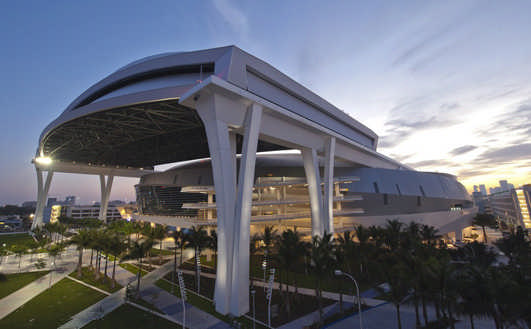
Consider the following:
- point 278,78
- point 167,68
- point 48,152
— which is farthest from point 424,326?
point 48,152

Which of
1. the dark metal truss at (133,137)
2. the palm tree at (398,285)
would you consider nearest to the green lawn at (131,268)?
the dark metal truss at (133,137)

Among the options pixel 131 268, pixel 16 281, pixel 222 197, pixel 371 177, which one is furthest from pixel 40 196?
pixel 371 177

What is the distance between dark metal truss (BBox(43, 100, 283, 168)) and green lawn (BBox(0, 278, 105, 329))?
21.3 metres

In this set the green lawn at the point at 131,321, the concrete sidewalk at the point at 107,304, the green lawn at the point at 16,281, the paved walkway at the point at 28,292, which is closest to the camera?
the green lawn at the point at 131,321

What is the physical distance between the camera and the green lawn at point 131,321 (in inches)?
749

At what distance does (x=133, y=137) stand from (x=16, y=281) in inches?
1017

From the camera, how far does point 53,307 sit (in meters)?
23.5

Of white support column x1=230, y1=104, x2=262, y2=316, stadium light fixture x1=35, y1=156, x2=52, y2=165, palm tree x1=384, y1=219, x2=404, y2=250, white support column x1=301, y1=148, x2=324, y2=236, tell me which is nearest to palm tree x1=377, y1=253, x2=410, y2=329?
white support column x1=230, y1=104, x2=262, y2=316

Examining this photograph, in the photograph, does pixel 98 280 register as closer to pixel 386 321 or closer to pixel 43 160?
pixel 386 321

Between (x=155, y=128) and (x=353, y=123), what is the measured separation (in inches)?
1517

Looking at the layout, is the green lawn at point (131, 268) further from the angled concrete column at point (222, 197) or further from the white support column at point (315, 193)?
the white support column at point (315, 193)

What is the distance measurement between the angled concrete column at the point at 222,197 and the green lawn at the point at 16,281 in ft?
87.8

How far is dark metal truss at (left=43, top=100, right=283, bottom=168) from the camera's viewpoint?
32.0 meters

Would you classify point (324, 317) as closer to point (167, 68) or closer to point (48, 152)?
point (167, 68)
